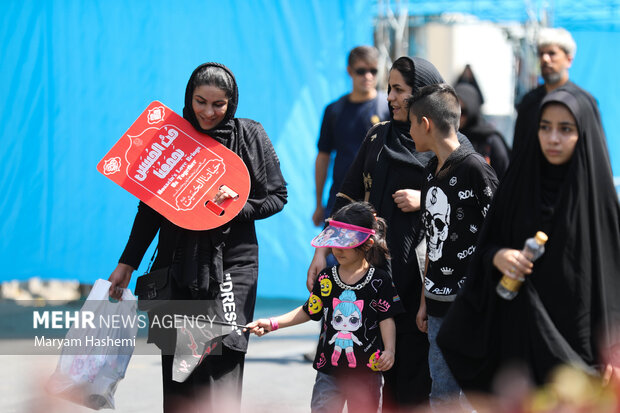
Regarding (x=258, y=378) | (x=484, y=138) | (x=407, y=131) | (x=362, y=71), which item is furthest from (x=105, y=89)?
(x=407, y=131)

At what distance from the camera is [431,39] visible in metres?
18.3

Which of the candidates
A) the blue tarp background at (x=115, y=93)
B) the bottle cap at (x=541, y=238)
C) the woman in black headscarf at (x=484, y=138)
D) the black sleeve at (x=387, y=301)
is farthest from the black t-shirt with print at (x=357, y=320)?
the blue tarp background at (x=115, y=93)

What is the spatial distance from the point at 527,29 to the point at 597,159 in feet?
35.6

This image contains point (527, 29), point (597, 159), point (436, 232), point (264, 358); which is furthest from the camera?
point (527, 29)

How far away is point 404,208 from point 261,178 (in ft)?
2.24

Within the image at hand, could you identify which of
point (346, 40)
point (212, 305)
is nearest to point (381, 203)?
point (212, 305)

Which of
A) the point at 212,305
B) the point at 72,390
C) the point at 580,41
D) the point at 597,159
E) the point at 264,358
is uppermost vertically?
the point at 580,41

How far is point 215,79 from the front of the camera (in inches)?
150

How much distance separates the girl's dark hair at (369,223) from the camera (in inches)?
150

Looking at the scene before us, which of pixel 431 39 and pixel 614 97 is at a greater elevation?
pixel 431 39

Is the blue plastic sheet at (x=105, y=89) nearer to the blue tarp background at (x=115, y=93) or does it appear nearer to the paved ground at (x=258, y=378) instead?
the blue tarp background at (x=115, y=93)

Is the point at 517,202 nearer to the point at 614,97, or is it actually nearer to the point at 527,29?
the point at 614,97

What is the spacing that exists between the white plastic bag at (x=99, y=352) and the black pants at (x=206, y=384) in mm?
225

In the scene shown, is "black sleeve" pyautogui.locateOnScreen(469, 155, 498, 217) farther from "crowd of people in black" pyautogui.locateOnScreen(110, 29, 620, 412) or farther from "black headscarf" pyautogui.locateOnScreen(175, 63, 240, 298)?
"black headscarf" pyautogui.locateOnScreen(175, 63, 240, 298)
